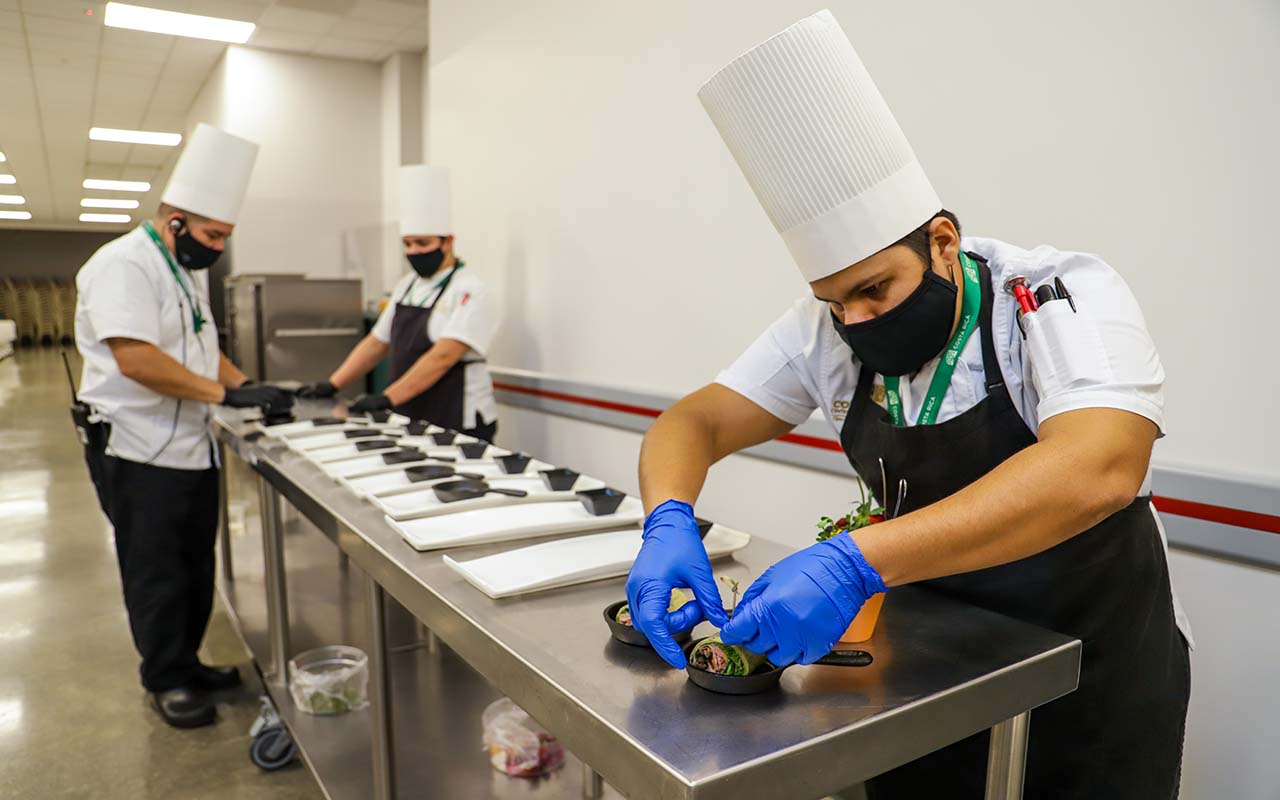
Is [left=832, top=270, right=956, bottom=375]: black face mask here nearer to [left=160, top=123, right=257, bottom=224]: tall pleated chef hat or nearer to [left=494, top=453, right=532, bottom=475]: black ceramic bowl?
[left=494, top=453, right=532, bottom=475]: black ceramic bowl

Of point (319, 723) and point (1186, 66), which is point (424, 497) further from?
point (1186, 66)

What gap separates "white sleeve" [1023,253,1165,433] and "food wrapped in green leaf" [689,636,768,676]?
510 millimetres

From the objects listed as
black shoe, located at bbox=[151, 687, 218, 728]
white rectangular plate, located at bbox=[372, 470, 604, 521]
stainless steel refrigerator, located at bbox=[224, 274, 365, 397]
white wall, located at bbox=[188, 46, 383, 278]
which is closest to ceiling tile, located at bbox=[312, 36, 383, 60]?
white wall, located at bbox=[188, 46, 383, 278]

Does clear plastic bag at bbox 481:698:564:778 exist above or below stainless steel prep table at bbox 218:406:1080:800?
below

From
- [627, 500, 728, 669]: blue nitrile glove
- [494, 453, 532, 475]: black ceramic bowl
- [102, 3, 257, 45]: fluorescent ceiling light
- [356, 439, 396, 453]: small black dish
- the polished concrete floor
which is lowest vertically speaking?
the polished concrete floor

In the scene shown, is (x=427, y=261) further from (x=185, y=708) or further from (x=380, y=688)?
(x=380, y=688)

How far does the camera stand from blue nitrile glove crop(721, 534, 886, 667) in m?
0.88

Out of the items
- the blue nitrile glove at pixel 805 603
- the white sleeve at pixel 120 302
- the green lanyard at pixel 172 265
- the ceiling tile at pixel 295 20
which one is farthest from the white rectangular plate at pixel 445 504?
the ceiling tile at pixel 295 20

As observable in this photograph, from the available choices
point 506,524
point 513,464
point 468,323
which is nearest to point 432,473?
point 513,464

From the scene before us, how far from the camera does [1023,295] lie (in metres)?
1.18

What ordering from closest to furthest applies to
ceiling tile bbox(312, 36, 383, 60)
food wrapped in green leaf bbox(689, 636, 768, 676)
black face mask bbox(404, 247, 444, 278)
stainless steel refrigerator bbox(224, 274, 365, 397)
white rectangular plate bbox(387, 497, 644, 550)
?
food wrapped in green leaf bbox(689, 636, 768, 676) → white rectangular plate bbox(387, 497, 644, 550) → black face mask bbox(404, 247, 444, 278) → stainless steel refrigerator bbox(224, 274, 365, 397) → ceiling tile bbox(312, 36, 383, 60)

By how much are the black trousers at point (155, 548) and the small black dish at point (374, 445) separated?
882 mm

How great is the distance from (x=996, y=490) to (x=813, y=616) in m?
0.28

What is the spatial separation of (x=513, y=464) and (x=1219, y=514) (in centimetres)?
137
